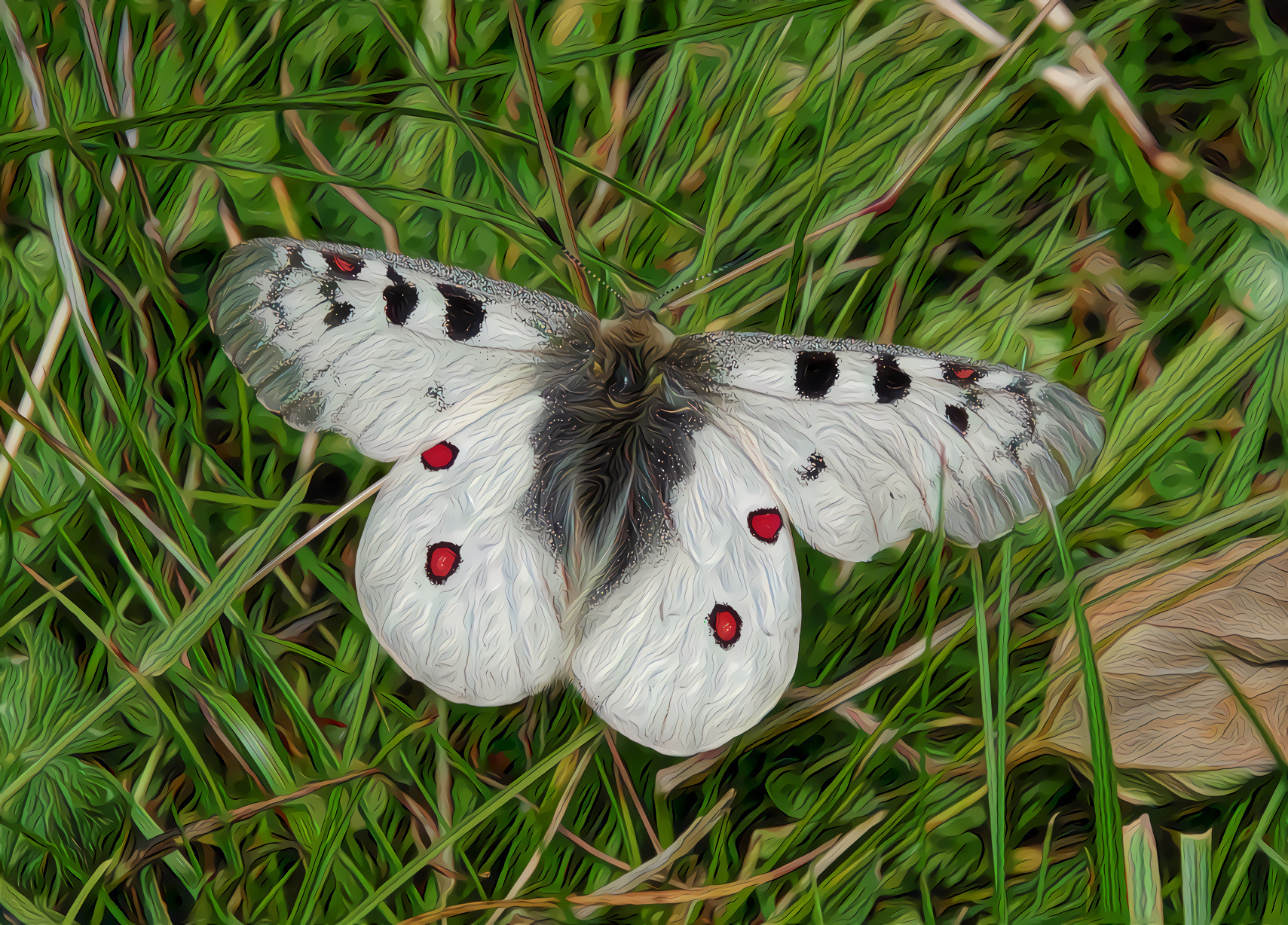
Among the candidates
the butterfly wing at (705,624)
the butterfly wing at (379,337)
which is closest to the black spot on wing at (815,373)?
the butterfly wing at (705,624)

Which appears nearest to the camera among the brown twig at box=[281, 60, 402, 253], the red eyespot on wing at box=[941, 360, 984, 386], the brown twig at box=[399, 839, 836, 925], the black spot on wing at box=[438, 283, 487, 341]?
the red eyespot on wing at box=[941, 360, 984, 386]

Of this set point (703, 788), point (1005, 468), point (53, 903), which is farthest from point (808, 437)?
point (53, 903)

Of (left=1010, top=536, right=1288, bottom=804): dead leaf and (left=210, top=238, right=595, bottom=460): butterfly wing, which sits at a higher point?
(left=210, top=238, right=595, bottom=460): butterfly wing

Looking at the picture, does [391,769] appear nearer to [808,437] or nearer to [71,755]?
[71,755]

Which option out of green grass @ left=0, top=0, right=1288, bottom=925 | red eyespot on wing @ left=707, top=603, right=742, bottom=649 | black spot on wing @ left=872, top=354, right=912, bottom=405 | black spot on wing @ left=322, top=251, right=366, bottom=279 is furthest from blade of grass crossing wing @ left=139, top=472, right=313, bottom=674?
black spot on wing @ left=872, top=354, right=912, bottom=405

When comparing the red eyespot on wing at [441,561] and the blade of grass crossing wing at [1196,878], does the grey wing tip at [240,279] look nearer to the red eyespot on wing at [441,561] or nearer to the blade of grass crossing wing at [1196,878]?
the red eyespot on wing at [441,561]

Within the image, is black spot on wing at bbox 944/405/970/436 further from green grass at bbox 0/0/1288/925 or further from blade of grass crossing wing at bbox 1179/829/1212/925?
blade of grass crossing wing at bbox 1179/829/1212/925

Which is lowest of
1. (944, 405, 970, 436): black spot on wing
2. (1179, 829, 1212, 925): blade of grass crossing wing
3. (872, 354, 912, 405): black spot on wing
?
(1179, 829, 1212, 925): blade of grass crossing wing
